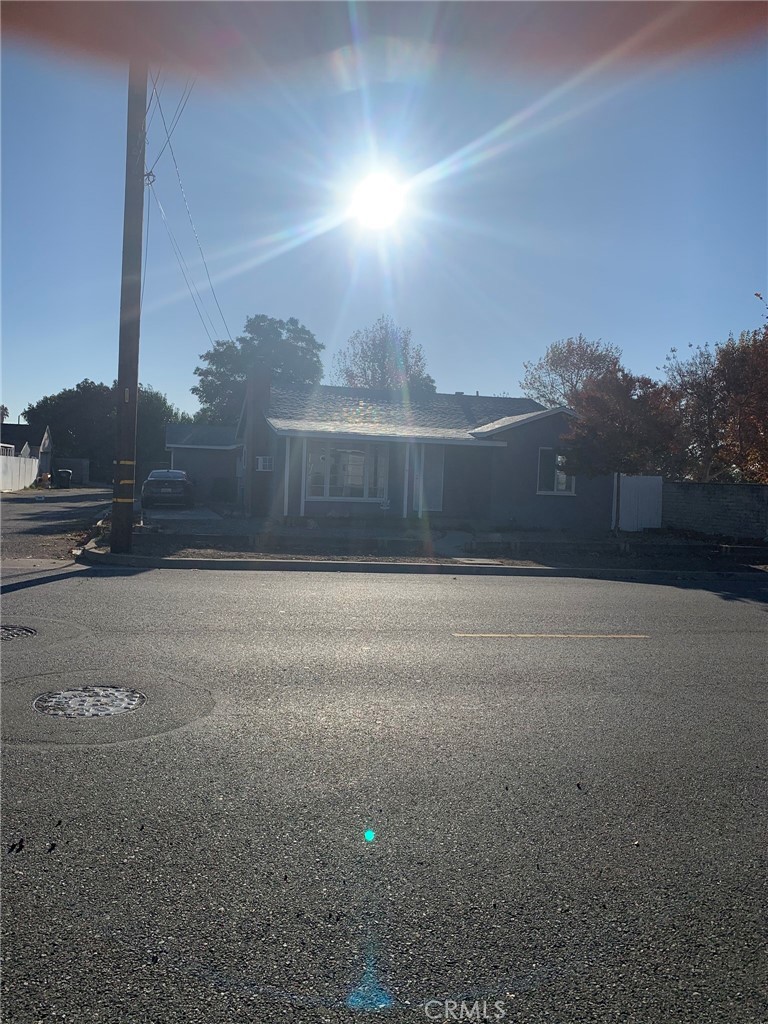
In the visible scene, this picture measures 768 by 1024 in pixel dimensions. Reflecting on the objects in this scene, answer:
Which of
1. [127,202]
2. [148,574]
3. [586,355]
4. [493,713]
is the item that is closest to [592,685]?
[493,713]

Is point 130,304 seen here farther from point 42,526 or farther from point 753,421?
point 753,421

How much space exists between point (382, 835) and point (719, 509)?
2356 cm

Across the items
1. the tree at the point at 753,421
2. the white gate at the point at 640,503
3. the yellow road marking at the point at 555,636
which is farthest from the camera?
the white gate at the point at 640,503

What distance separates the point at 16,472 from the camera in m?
49.2

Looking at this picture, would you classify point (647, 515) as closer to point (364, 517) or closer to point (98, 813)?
A: point (364, 517)

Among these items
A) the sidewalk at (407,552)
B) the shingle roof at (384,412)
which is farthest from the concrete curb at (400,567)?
the shingle roof at (384,412)

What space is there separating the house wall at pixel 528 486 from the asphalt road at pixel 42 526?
39.6 feet

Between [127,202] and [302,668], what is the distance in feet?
36.5

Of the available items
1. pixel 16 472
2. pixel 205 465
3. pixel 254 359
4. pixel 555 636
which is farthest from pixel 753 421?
pixel 254 359

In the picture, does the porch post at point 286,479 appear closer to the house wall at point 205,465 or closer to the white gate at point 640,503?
the white gate at point 640,503

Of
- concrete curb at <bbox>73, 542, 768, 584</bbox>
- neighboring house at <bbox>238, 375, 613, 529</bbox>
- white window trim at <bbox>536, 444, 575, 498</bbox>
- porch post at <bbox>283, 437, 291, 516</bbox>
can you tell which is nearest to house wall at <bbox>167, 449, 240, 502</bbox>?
neighboring house at <bbox>238, 375, 613, 529</bbox>

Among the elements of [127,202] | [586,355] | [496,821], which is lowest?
[496,821]

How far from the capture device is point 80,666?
22.8 feet

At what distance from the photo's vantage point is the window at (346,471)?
25141mm
